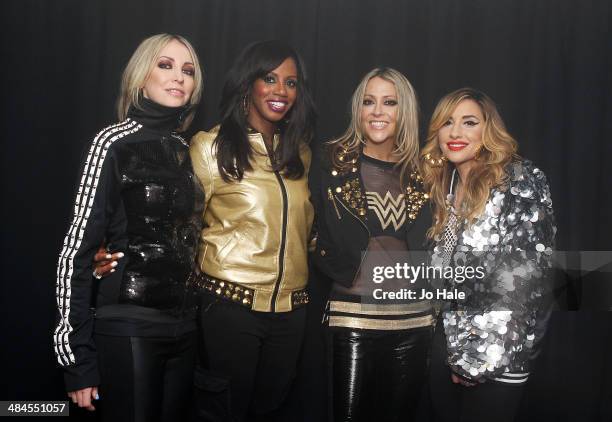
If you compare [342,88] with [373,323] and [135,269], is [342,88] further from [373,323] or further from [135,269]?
[135,269]

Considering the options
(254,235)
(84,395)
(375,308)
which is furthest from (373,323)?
(84,395)

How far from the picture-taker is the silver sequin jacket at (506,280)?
201 cm

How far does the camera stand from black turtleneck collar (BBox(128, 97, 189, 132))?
200 cm

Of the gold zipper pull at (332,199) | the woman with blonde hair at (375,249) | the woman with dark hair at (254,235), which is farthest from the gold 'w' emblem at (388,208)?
the woman with dark hair at (254,235)

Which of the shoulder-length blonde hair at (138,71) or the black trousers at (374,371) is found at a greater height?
the shoulder-length blonde hair at (138,71)

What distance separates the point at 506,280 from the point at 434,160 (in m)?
0.53

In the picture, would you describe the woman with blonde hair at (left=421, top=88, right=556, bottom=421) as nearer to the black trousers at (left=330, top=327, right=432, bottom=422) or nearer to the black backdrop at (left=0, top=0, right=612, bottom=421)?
the black trousers at (left=330, top=327, right=432, bottom=422)

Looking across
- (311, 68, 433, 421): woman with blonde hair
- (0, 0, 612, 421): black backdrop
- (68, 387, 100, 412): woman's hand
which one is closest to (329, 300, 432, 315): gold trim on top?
(311, 68, 433, 421): woman with blonde hair

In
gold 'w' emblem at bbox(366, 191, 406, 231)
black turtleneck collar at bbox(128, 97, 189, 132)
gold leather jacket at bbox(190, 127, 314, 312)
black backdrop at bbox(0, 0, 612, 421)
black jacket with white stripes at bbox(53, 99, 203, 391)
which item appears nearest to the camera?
black jacket with white stripes at bbox(53, 99, 203, 391)

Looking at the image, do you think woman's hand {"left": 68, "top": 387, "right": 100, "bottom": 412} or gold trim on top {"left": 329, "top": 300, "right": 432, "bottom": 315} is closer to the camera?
woman's hand {"left": 68, "top": 387, "right": 100, "bottom": 412}

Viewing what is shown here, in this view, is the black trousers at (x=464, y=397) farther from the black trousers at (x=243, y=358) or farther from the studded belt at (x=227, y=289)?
the studded belt at (x=227, y=289)

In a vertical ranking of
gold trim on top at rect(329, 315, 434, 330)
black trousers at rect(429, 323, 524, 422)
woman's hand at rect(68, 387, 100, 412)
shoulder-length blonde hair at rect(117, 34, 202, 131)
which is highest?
shoulder-length blonde hair at rect(117, 34, 202, 131)

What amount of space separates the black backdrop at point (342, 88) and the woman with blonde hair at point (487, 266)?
35 cm

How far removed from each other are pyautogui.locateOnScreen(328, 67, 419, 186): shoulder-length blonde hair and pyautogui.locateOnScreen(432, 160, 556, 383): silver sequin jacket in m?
0.35
